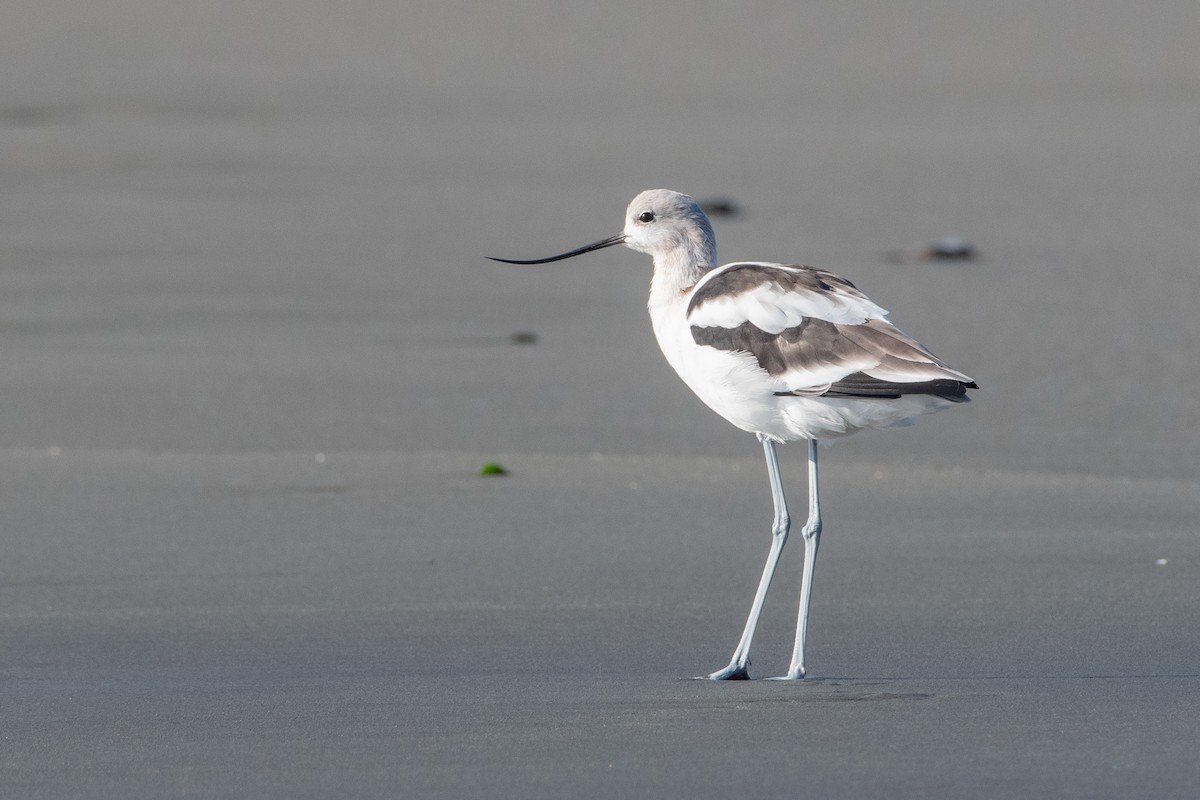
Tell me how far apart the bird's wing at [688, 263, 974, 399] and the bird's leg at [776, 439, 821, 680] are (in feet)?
0.97

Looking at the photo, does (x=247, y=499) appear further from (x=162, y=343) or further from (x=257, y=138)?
(x=257, y=138)

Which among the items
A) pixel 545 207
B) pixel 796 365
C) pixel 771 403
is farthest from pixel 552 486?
pixel 545 207

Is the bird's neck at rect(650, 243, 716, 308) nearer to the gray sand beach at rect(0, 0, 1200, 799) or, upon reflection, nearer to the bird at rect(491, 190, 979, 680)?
the bird at rect(491, 190, 979, 680)

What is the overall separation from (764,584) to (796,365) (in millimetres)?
592

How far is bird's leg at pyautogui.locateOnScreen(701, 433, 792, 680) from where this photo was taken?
478 centimetres

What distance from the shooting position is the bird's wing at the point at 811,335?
4660 millimetres

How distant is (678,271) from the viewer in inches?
213

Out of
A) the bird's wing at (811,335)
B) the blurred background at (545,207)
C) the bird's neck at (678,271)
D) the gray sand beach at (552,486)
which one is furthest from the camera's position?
the blurred background at (545,207)

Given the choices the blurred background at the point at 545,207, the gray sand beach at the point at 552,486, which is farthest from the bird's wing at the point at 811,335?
the blurred background at the point at 545,207

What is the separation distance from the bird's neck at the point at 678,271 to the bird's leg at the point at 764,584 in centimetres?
51

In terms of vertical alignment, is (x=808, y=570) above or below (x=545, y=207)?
below

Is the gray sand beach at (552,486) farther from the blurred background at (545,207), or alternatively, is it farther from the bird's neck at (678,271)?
the bird's neck at (678,271)

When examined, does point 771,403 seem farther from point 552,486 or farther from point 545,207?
point 545,207

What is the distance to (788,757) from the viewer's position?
13.2ft
